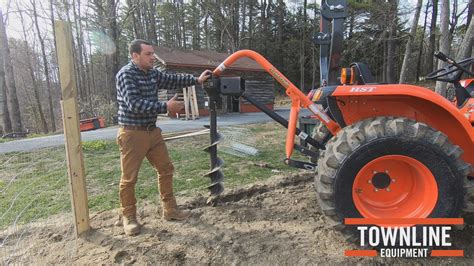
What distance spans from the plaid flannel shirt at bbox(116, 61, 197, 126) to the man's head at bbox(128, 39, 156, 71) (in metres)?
0.06

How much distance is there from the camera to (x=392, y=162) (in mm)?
2637

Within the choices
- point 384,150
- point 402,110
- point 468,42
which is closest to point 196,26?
point 468,42

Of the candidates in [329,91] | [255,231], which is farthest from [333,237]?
[329,91]

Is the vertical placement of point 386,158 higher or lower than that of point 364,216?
higher

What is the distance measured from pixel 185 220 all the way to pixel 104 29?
18652 millimetres

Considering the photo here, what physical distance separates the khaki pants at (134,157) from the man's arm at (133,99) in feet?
0.93

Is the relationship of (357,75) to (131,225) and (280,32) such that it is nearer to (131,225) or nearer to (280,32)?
(131,225)

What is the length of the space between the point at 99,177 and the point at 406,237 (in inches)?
176

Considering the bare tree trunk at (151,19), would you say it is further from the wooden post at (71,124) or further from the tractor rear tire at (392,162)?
the tractor rear tire at (392,162)

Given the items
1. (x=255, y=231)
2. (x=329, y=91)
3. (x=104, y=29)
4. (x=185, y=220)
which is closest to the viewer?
(x=329, y=91)

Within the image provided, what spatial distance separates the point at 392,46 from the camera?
77.7ft

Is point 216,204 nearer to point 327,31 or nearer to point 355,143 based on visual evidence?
point 355,143

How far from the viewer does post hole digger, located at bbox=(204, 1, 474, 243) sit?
2.44m

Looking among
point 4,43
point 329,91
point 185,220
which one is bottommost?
point 185,220
